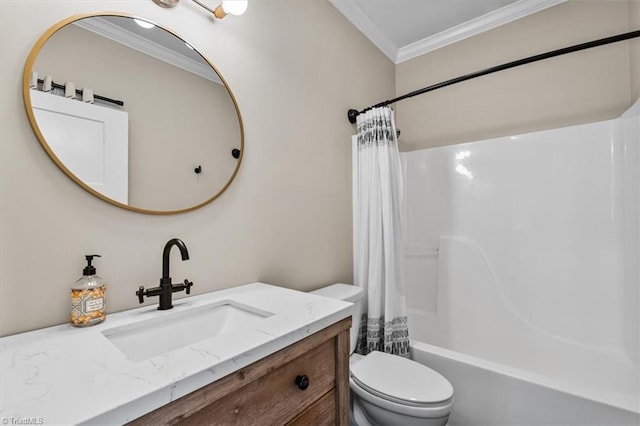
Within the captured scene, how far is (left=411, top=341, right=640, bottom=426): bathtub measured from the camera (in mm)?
1123

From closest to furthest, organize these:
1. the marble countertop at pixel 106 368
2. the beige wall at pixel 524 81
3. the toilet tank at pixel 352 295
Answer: the marble countertop at pixel 106 368 → the toilet tank at pixel 352 295 → the beige wall at pixel 524 81

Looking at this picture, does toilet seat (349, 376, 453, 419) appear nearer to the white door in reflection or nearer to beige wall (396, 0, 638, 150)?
the white door in reflection

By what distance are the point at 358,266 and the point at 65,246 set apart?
1369mm

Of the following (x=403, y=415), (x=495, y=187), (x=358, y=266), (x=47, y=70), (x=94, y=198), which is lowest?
(x=403, y=415)

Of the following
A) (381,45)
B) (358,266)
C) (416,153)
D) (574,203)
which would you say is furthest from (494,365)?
(381,45)

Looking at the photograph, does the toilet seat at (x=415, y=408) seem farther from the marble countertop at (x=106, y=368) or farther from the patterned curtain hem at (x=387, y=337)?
the marble countertop at (x=106, y=368)

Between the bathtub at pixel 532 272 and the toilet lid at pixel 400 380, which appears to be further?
the bathtub at pixel 532 272

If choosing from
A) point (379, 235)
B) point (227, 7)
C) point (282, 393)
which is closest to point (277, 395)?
point (282, 393)

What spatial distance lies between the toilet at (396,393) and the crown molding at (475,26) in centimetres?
216

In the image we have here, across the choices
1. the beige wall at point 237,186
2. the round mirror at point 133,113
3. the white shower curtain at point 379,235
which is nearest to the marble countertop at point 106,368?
the beige wall at point 237,186

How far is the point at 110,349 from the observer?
A: 0.62 metres

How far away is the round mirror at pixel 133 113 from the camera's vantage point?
0.79 m

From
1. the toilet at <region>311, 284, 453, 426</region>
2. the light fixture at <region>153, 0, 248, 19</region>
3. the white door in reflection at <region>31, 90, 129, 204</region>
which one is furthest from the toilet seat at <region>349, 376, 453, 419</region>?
the light fixture at <region>153, 0, 248, 19</region>

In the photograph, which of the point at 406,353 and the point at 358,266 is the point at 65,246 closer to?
the point at 358,266
